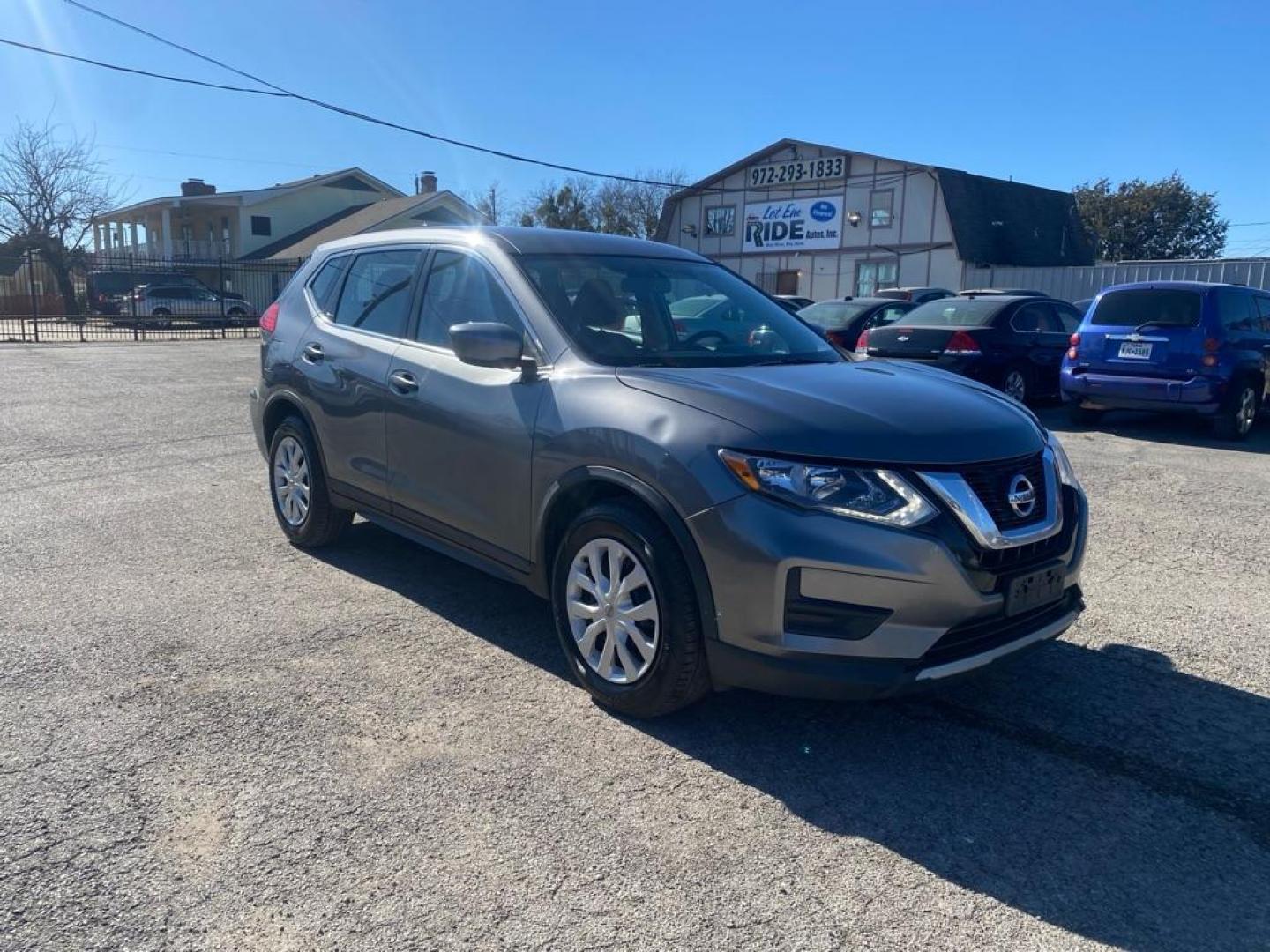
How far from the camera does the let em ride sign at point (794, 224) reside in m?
34.7

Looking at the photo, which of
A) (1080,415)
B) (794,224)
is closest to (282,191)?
(794,224)

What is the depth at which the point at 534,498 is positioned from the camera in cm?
382

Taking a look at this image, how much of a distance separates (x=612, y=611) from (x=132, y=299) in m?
30.4

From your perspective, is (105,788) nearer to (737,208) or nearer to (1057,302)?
(1057,302)

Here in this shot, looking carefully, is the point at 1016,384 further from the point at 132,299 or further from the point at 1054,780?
the point at 132,299

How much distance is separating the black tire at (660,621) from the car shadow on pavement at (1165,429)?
8.72 metres

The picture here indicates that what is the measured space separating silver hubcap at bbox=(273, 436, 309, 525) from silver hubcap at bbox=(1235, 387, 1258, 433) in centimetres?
931

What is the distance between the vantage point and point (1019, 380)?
11922mm

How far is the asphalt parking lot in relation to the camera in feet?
8.27

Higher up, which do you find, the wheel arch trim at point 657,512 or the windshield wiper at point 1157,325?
the windshield wiper at point 1157,325

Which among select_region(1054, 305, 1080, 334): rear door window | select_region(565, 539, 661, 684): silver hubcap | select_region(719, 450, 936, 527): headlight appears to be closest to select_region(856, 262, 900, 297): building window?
select_region(1054, 305, 1080, 334): rear door window

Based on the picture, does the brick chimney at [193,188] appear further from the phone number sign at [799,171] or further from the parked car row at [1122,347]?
the parked car row at [1122,347]

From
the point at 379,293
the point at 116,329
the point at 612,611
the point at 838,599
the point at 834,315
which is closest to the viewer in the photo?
the point at 838,599

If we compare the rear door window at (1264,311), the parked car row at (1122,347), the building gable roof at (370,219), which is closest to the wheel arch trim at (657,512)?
the parked car row at (1122,347)
